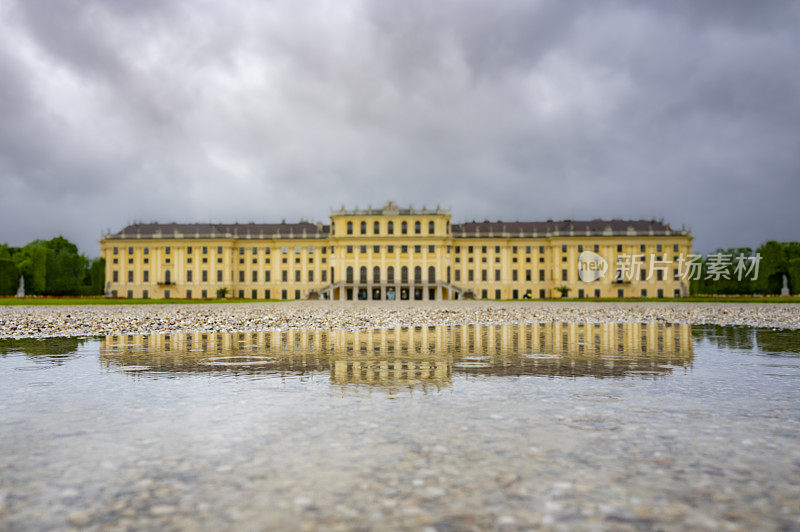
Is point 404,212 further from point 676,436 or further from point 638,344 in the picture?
point 676,436

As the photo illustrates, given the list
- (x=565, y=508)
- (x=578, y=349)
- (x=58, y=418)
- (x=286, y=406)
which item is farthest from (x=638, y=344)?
(x=58, y=418)

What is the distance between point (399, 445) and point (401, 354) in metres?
6.54

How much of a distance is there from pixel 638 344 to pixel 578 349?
215 cm

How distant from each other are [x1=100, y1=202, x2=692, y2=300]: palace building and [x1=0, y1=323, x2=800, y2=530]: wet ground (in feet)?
272

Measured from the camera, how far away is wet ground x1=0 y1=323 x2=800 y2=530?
3668 millimetres

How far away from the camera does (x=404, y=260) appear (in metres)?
96.1

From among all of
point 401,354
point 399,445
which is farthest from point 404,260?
point 399,445

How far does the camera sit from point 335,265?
316 ft

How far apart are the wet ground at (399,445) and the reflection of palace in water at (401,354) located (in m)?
0.14
